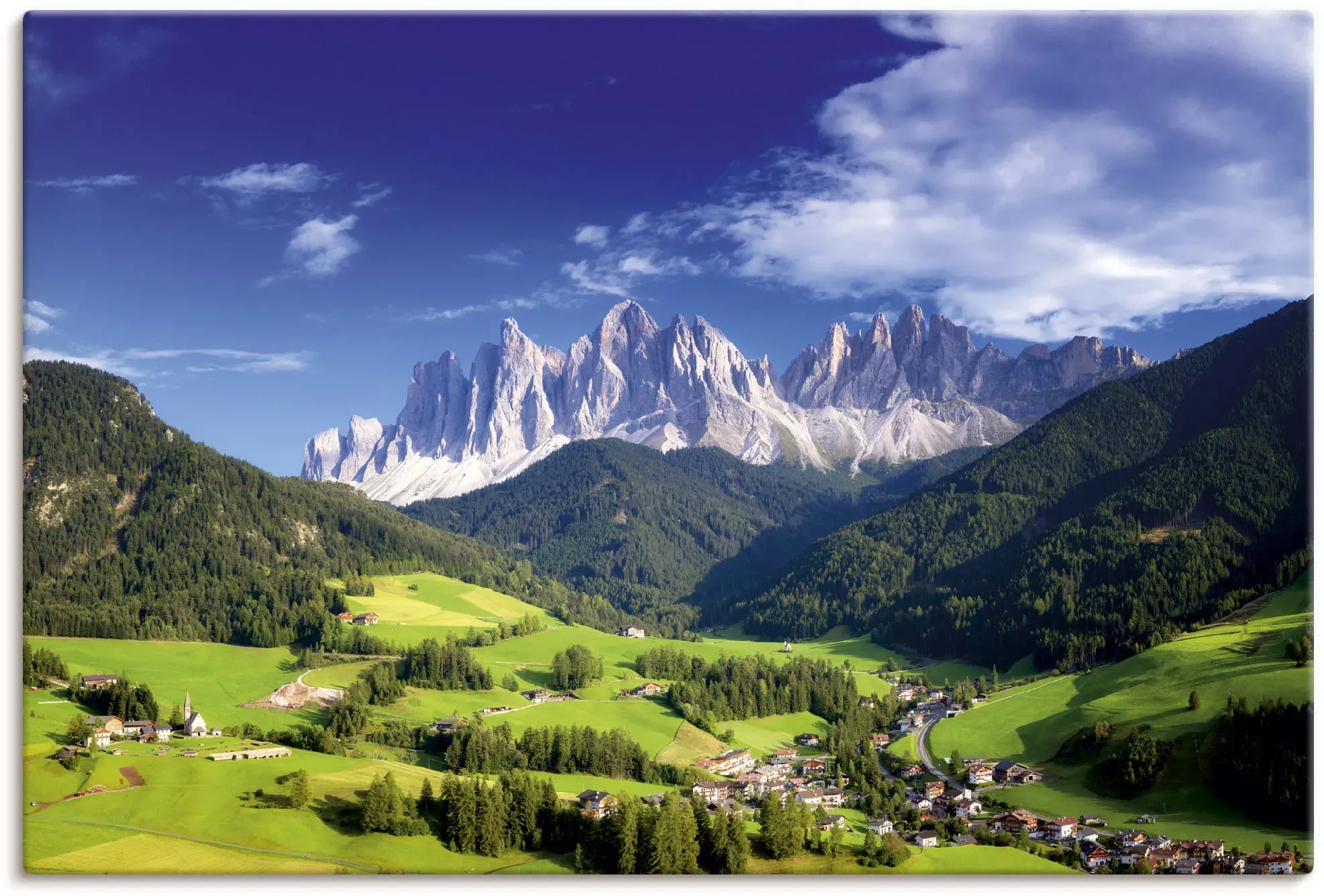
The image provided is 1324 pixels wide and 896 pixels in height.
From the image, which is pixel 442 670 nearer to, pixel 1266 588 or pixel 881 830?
pixel 881 830

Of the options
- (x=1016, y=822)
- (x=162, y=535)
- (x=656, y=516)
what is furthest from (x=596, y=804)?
(x=656, y=516)

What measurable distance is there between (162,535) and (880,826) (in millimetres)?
37695

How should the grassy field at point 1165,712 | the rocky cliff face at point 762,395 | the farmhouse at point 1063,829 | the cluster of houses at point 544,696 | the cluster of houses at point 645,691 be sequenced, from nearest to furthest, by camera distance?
the farmhouse at point 1063,829 < the grassy field at point 1165,712 < the cluster of houses at point 544,696 < the cluster of houses at point 645,691 < the rocky cliff face at point 762,395

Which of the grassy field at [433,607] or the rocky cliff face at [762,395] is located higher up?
the rocky cliff face at [762,395]

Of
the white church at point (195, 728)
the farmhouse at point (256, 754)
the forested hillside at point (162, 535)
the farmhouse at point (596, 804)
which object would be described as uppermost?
the forested hillside at point (162, 535)

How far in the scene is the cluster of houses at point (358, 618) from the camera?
43.2 metres

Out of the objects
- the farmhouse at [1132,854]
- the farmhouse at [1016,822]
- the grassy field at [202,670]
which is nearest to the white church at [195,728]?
the grassy field at [202,670]

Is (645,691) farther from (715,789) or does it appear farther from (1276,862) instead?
(1276,862)

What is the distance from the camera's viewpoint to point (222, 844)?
51.1 ft

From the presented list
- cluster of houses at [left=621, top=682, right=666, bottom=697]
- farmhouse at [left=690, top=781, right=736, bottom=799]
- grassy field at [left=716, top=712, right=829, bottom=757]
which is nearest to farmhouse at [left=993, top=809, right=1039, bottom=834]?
farmhouse at [left=690, top=781, right=736, bottom=799]

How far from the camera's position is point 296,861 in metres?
14.9

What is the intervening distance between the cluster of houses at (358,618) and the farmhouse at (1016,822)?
31.8 metres

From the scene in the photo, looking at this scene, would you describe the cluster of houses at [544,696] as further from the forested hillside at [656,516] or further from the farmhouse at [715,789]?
the forested hillside at [656,516]

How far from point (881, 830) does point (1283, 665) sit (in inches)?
419
